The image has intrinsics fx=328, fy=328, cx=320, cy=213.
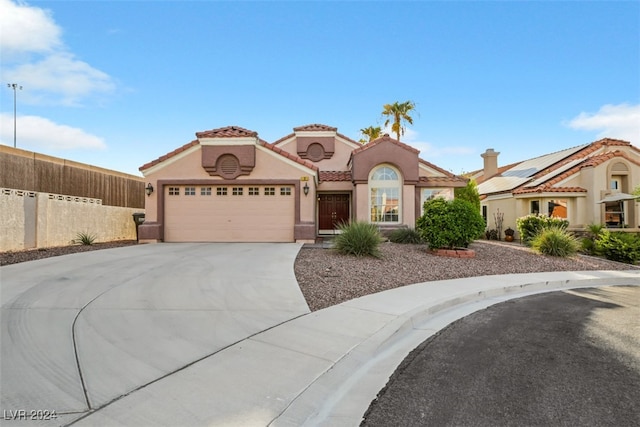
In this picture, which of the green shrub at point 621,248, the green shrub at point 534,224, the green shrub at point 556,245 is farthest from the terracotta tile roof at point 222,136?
the green shrub at point 621,248

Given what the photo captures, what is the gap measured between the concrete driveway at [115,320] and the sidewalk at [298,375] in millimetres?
303

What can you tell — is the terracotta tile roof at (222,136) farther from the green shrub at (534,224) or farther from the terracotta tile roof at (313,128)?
the green shrub at (534,224)

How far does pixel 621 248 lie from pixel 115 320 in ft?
56.4

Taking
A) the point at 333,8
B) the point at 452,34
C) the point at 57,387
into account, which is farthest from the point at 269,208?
the point at 57,387

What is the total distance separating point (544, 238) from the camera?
12812 millimetres

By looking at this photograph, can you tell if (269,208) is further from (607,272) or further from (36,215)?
(607,272)

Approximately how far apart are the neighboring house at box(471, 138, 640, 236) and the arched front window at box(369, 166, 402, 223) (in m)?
8.54

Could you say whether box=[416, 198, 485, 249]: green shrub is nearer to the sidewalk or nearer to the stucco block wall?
→ the sidewalk

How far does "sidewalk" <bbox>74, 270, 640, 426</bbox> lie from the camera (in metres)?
2.69

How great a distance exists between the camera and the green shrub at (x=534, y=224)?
15.9 metres

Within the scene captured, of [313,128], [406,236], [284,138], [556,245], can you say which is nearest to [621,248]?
→ [556,245]

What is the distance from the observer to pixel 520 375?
12.0 ft

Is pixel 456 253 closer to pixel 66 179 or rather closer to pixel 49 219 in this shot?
pixel 49 219

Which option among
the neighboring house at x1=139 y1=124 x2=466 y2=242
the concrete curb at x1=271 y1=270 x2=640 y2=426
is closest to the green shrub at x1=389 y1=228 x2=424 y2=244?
the neighboring house at x1=139 y1=124 x2=466 y2=242
